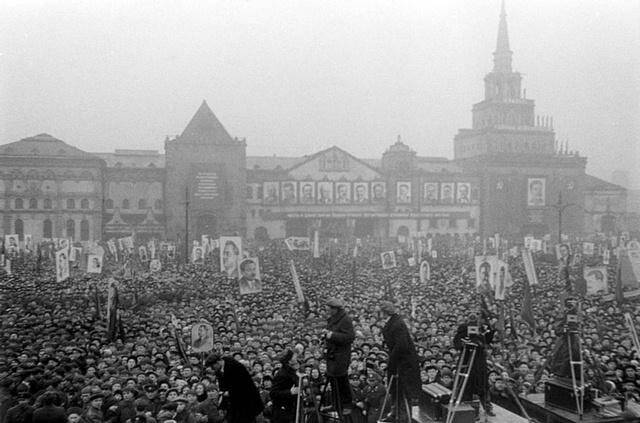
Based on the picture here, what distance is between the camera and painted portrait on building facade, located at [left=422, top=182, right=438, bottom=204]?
61.2 m

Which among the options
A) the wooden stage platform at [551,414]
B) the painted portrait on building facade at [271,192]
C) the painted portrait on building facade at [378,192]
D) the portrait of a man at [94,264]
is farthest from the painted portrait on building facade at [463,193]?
the wooden stage platform at [551,414]

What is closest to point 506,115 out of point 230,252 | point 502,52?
point 502,52

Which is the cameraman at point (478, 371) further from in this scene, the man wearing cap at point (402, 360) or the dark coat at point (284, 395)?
the dark coat at point (284, 395)

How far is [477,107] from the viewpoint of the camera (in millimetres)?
77750

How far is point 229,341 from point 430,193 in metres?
50.2

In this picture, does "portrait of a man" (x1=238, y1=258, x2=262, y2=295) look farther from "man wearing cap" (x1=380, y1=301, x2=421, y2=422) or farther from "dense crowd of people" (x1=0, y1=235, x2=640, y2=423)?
"man wearing cap" (x1=380, y1=301, x2=421, y2=422)

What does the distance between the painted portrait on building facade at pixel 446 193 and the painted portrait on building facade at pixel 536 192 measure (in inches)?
335

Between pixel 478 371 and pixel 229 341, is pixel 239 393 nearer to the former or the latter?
pixel 478 371

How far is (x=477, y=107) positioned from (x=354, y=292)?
61.9m

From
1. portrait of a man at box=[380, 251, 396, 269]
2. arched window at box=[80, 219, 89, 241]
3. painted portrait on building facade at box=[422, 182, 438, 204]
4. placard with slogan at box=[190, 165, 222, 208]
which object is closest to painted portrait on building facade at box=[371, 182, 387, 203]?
painted portrait on building facade at box=[422, 182, 438, 204]

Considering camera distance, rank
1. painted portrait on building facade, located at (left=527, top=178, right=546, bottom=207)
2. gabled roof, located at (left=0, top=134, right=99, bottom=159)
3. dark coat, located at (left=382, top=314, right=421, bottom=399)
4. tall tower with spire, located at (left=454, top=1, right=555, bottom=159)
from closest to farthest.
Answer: dark coat, located at (left=382, top=314, right=421, bottom=399), gabled roof, located at (left=0, top=134, right=99, bottom=159), painted portrait on building facade, located at (left=527, top=178, right=546, bottom=207), tall tower with spire, located at (left=454, top=1, right=555, bottom=159)

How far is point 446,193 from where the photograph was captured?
61.7 meters

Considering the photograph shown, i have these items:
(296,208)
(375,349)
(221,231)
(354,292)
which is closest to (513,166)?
(296,208)

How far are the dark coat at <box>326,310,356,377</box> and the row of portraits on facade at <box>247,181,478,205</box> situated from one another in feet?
167
